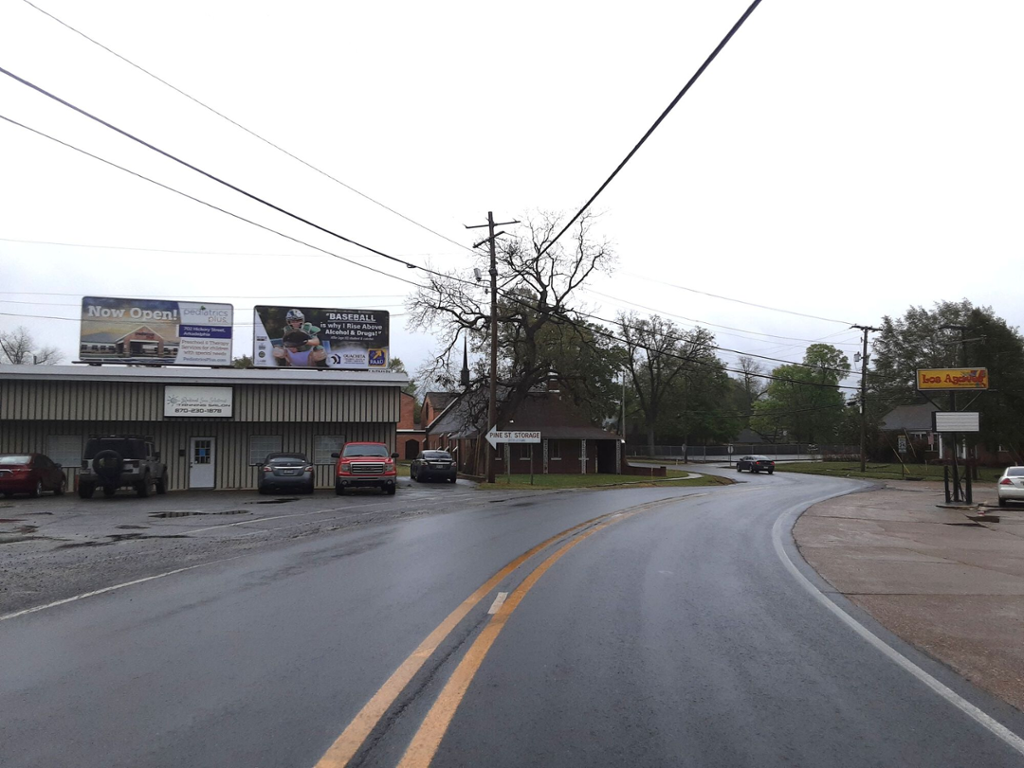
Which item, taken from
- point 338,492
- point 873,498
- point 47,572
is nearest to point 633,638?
point 47,572

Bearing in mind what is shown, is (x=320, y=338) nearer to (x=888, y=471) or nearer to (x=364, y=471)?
(x=364, y=471)

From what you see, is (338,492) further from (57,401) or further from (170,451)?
(57,401)

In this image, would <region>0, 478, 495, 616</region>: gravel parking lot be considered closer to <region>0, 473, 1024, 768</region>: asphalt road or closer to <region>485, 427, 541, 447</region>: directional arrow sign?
<region>0, 473, 1024, 768</region>: asphalt road

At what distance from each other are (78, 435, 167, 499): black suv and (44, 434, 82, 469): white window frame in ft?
21.2

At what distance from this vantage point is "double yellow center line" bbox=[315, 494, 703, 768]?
4.22 metres

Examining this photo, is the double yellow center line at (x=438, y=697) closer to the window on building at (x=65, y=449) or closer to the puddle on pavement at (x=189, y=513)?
the puddle on pavement at (x=189, y=513)

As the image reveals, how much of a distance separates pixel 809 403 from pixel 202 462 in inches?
3560

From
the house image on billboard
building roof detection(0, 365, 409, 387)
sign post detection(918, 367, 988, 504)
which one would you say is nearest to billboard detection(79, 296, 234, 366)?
the house image on billboard

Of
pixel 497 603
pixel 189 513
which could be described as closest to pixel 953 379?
pixel 497 603

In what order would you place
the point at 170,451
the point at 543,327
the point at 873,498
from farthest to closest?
the point at 543,327, the point at 170,451, the point at 873,498

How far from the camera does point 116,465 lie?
2381cm

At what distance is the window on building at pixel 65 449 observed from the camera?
99.9 ft

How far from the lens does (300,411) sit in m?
31.7

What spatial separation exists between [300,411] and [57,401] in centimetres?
878
